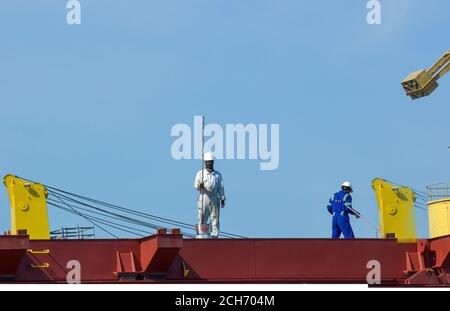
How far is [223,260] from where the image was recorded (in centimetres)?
2869

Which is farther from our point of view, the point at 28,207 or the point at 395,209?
the point at 395,209

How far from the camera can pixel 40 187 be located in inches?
1151

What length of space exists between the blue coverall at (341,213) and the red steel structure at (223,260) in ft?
7.71

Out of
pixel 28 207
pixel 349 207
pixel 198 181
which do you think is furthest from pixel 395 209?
pixel 28 207

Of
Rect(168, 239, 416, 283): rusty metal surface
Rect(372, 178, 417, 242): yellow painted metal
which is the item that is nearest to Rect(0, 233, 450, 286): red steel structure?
Rect(168, 239, 416, 283): rusty metal surface

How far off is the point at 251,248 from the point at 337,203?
4.17 metres

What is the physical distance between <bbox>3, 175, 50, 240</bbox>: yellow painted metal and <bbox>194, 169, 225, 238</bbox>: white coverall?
3.82 m

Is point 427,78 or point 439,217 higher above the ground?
point 427,78

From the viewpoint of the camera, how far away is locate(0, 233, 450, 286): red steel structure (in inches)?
1079

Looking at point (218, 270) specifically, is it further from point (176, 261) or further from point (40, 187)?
point (40, 187)

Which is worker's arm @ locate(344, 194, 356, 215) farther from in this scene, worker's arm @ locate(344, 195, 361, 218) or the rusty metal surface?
the rusty metal surface

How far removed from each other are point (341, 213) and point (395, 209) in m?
1.46

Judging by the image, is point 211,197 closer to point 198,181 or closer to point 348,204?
point 198,181
